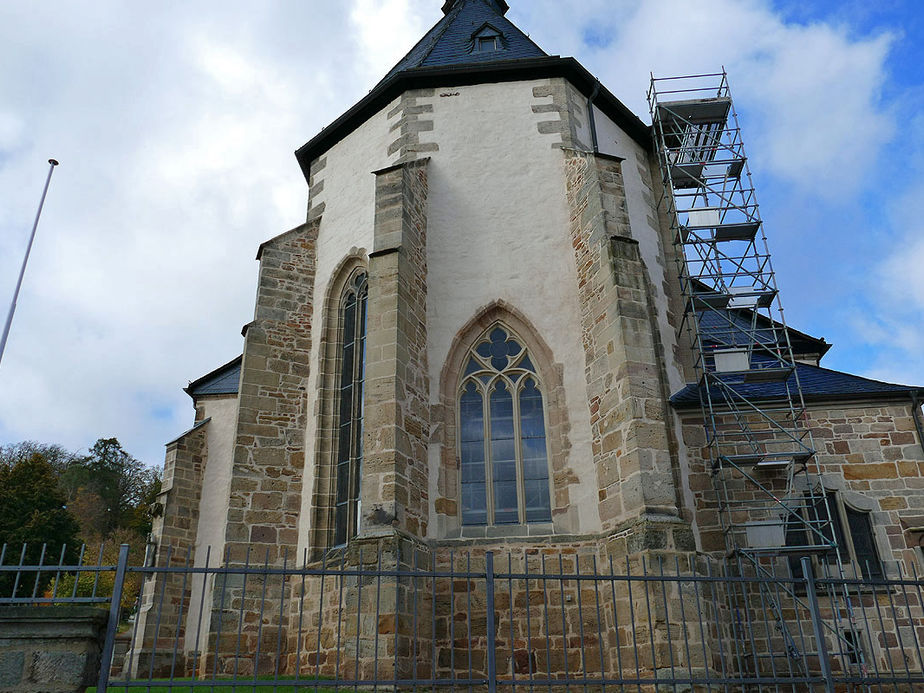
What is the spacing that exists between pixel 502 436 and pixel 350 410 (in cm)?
230

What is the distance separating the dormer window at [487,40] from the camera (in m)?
14.2

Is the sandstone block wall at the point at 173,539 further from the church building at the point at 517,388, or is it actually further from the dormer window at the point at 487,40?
the dormer window at the point at 487,40

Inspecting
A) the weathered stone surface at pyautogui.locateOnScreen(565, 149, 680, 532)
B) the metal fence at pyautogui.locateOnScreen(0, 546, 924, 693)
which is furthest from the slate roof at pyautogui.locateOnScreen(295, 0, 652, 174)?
the metal fence at pyautogui.locateOnScreen(0, 546, 924, 693)

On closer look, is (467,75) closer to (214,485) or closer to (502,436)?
(502,436)

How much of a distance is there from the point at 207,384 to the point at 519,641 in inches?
377

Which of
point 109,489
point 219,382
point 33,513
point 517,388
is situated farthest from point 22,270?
point 109,489

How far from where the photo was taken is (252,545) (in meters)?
10.1

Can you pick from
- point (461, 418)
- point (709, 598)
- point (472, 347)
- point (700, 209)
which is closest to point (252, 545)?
point (461, 418)

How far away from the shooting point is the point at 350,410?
1085 centimetres

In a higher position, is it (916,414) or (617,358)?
(617,358)

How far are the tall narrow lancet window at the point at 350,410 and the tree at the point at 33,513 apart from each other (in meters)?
22.4

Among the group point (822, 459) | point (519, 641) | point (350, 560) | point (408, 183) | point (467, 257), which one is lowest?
point (519, 641)

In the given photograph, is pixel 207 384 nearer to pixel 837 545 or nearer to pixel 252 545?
pixel 252 545

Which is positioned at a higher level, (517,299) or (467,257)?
(467,257)
